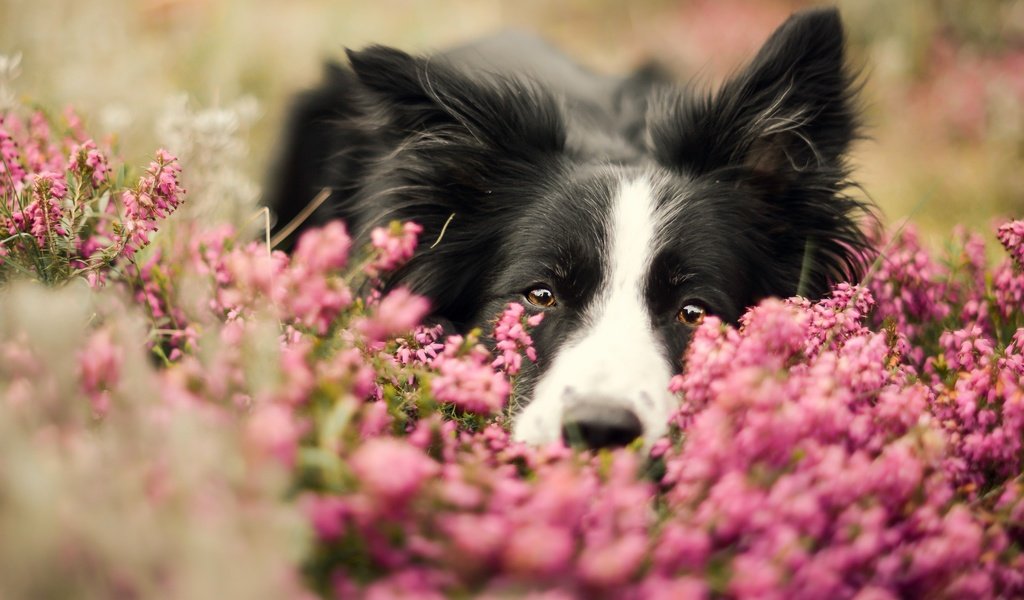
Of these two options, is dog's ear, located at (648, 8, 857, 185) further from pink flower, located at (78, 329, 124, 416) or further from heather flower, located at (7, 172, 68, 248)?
pink flower, located at (78, 329, 124, 416)

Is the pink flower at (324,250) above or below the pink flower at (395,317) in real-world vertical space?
above

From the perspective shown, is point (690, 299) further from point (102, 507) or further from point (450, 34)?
point (450, 34)

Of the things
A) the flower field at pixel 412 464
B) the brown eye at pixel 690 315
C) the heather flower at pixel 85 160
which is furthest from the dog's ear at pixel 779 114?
the heather flower at pixel 85 160

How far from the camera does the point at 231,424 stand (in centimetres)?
112

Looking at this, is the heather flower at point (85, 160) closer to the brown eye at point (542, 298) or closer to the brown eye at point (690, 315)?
the brown eye at point (542, 298)

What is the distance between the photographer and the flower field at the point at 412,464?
3.09 ft

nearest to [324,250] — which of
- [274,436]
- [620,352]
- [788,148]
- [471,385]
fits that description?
[471,385]

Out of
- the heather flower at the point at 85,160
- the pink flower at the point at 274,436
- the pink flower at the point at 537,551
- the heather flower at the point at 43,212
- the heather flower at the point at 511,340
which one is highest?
the heather flower at the point at 85,160

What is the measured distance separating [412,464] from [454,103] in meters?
1.72

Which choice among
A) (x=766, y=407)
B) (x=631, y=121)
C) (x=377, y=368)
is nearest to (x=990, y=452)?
(x=766, y=407)

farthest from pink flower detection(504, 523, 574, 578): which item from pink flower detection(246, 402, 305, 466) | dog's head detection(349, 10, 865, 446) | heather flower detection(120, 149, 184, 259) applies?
heather flower detection(120, 149, 184, 259)

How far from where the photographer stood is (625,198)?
94.9 inches

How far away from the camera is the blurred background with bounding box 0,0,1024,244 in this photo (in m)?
3.52

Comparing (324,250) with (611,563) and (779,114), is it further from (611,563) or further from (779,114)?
(779,114)
